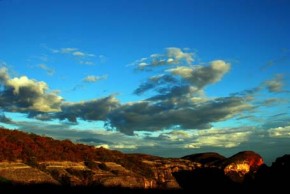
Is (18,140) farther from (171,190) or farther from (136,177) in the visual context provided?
(171,190)

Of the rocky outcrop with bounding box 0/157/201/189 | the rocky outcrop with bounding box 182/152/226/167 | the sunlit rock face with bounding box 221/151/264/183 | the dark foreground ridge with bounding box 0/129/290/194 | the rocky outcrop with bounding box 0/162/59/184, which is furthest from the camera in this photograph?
the rocky outcrop with bounding box 182/152/226/167

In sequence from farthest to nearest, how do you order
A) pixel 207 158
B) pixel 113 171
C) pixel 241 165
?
1. pixel 207 158
2. pixel 241 165
3. pixel 113 171

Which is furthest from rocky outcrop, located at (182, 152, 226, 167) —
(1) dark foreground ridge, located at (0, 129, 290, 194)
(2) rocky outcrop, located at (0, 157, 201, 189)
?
(2) rocky outcrop, located at (0, 157, 201, 189)

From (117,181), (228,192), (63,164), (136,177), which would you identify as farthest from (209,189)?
(63,164)

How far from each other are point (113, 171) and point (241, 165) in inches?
448

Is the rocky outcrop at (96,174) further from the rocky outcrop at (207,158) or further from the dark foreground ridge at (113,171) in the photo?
the rocky outcrop at (207,158)

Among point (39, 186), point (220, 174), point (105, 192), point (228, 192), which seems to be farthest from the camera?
point (220, 174)

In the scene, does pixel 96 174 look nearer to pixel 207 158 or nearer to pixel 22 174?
pixel 22 174

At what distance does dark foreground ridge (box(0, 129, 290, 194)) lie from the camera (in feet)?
83.4

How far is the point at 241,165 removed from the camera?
35656mm

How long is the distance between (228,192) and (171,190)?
4.73 metres

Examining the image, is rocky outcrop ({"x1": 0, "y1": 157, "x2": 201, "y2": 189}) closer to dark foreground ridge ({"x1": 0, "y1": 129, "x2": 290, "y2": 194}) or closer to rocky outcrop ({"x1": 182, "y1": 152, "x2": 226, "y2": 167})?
dark foreground ridge ({"x1": 0, "y1": 129, "x2": 290, "y2": 194})

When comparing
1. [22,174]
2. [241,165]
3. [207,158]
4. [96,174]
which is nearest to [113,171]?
[96,174]

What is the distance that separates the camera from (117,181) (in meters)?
28.1
